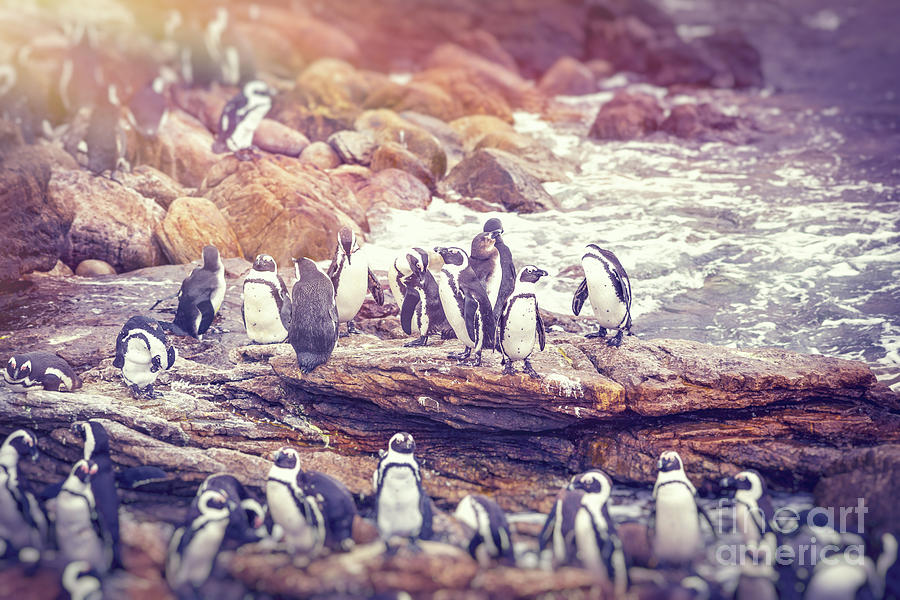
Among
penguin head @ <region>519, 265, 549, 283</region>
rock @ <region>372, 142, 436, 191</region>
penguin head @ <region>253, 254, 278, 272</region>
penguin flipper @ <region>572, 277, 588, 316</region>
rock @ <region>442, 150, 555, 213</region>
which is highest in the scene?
rock @ <region>372, 142, 436, 191</region>

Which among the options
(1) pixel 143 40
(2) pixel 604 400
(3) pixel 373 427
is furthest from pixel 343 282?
(1) pixel 143 40

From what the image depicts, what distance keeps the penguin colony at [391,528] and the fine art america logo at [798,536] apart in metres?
0.01

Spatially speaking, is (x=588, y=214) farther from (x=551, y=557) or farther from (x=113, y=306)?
(x=551, y=557)

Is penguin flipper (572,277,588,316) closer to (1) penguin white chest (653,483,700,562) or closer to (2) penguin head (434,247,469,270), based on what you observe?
(2) penguin head (434,247,469,270)

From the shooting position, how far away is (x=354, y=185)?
1052cm

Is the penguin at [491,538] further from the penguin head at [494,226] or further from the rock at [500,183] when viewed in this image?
the rock at [500,183]

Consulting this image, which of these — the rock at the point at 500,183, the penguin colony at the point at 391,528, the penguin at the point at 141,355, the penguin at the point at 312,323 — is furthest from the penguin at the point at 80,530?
the rock at the point at 500,183

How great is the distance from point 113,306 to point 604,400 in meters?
4.50

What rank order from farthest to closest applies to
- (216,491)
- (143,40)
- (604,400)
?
(143,40) < (604,400) < (216,491)

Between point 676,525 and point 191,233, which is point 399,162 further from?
point 676,525

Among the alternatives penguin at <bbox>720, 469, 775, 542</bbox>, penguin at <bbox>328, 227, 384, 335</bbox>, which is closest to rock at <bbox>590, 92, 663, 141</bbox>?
penguin at <bbox>328, 227, 384, 335</bbox>

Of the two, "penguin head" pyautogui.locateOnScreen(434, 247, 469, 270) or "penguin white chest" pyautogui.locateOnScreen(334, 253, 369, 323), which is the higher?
"penguin head" pyautogui.locateOnScreen(434, 247, 469, 270)

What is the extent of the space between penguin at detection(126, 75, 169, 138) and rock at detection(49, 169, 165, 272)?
2.04 m

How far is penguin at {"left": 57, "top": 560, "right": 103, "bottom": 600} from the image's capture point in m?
3.73
